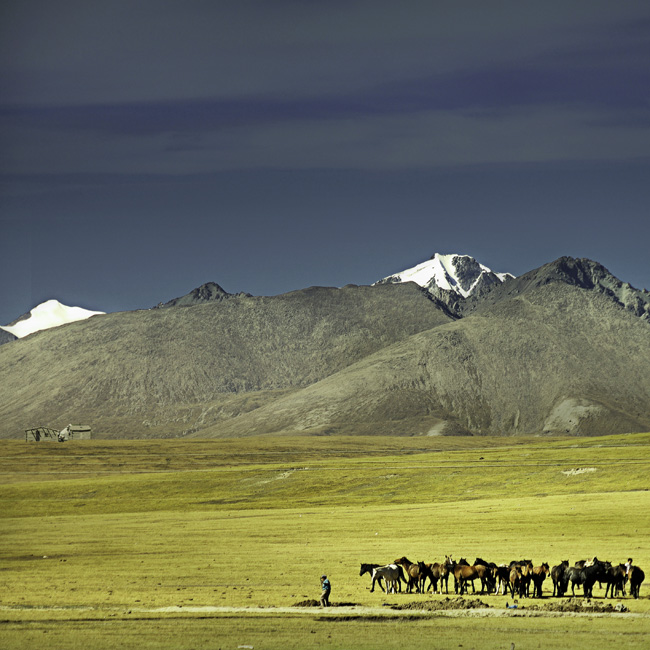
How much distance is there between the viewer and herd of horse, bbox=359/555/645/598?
38.8 metres

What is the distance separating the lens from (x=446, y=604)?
3803cm

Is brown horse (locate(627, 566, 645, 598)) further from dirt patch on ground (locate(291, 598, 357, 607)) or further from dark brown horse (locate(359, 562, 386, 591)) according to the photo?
dirt patch on ground (locate(291, 598, 357, 607))

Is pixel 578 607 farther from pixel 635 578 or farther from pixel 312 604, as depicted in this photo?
pixel 312 604

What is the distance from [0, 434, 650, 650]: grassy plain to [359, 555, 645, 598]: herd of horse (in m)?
1.00

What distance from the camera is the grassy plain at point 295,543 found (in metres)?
33.7

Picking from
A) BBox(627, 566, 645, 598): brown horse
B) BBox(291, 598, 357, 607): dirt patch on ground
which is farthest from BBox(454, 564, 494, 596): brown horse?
BBox(627, 566, 645, 598): brown horse

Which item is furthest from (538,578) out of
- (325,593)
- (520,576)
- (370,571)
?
(370,571)

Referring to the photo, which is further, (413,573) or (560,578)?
(413,573)

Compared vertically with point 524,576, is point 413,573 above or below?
below

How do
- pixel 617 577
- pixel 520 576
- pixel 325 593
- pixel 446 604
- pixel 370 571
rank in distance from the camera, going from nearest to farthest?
pixel 325 593 < pixel 446 604 < pixel 617 577 < pixel 520 576 < pixel 370 571

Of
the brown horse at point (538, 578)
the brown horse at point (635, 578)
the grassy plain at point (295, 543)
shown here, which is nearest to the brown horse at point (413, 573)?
the grassy plain at point (295, 543)

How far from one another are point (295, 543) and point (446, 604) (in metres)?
27.7

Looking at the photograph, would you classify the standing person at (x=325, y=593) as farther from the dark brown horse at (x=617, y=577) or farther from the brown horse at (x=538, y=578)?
the dark brown horse at (x=617, y=577)

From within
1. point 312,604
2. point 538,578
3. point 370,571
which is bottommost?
point 312,604
